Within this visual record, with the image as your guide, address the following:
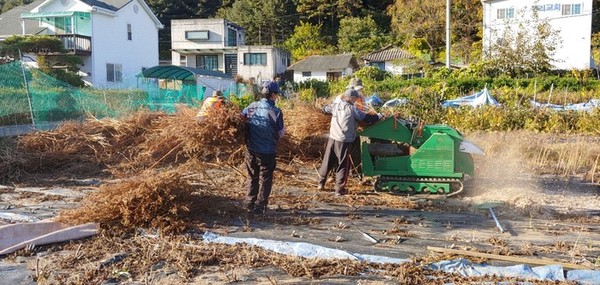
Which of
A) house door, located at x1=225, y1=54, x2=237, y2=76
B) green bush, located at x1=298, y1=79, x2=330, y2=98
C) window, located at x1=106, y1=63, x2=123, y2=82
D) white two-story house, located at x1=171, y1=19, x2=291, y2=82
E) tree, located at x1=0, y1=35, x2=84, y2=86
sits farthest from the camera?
house door, located at x1=225, y1=54, x2=237, y2=76

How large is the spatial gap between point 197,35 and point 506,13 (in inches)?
1020

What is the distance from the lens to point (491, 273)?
171 inches

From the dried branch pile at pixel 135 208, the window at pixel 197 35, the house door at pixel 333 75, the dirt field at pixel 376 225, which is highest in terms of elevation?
the window at pixel 197 35

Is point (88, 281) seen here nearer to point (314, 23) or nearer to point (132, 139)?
point (132, 139)

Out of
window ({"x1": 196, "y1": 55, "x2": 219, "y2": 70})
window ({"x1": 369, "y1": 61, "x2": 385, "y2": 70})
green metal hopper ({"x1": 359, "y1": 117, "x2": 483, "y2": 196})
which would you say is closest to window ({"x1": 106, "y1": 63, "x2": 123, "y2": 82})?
window ({"x1": 196, "y1": 55, "x2": 219, "y2": 70})

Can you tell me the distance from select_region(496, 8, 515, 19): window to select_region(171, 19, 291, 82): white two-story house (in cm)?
1845

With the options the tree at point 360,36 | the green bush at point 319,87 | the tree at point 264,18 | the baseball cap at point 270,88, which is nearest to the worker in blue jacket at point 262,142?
the baseball cap at point 270,88

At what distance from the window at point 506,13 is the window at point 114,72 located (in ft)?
87.0

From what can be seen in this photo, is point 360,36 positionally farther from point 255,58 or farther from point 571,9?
point 571,9

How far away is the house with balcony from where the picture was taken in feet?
104

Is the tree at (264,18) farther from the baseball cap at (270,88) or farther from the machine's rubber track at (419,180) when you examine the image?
the baseball cap at (270,88)

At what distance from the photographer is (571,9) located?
120 feet

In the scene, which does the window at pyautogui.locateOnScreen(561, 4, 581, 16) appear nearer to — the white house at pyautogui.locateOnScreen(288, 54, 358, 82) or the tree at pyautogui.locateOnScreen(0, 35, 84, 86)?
the white house at pyautogui.locateOnScreen(288, 54, 358, 82)

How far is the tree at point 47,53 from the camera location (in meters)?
27.2
